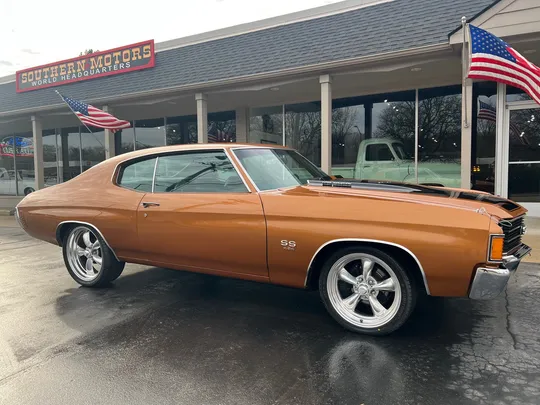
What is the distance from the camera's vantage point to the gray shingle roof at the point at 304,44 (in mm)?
7867

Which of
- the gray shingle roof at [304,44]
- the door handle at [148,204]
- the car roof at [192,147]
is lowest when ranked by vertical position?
the door handle at [148,204]

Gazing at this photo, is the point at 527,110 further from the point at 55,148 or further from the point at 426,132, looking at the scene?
the point at 55,148

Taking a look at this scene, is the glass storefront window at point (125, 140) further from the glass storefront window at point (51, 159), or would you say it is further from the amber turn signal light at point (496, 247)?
the amber turn signal light at point (496, 247)

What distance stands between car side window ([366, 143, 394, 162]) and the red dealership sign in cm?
664

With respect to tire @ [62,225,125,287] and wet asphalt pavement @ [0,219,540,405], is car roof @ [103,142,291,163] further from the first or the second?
wet asphalt pavement @ [0,219,540,405]

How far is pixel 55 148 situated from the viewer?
59.4ft

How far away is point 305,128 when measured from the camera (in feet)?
41.0

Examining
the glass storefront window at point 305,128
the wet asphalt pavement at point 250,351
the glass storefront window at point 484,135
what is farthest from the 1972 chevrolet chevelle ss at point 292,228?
the glass storefront window at point 305,128

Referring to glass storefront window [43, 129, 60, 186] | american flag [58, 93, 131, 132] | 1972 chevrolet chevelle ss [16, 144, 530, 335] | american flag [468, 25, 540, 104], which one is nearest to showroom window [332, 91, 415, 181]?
american flag [468, 25, 540, 104]

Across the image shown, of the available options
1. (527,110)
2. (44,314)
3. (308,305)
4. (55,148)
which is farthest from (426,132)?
(55,148)

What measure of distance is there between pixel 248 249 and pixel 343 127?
9052 millimetres

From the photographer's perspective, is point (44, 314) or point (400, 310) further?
point (44, 314)

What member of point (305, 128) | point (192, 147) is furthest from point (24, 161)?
point (192, 147)

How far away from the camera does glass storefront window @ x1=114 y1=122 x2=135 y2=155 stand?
15953mm
